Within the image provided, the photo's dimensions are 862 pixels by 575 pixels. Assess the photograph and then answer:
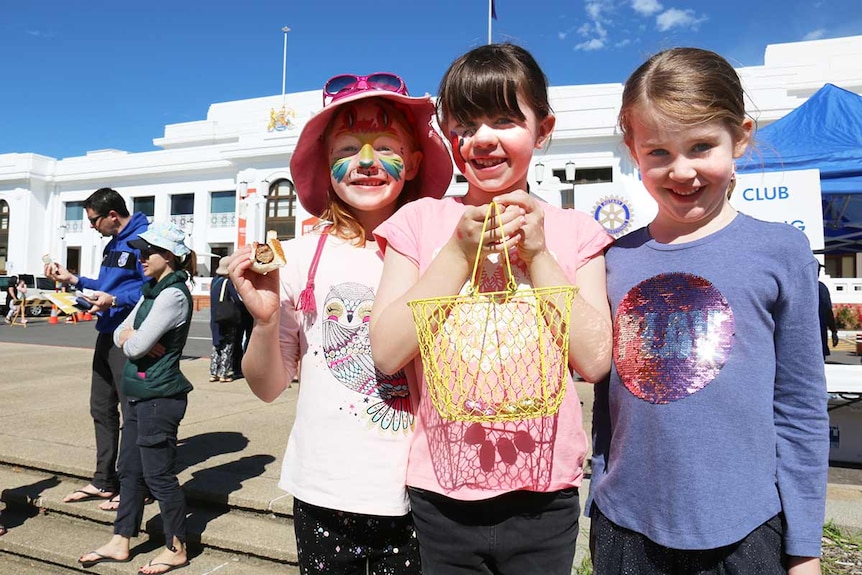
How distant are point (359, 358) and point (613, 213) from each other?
5.02 metres

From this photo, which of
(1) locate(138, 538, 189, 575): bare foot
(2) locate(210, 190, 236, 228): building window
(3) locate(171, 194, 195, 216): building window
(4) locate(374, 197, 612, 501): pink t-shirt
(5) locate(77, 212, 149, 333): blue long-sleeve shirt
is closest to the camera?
(4) locate(374, 197, 612, 501): pink t-shirt

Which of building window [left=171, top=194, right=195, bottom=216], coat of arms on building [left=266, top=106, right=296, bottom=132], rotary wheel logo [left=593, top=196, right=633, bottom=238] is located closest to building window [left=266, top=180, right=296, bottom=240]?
coat of arms on building [left=266, top=106, right=296, bottom=132]

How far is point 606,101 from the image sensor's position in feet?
89.5

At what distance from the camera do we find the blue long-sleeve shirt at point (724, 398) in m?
1.32

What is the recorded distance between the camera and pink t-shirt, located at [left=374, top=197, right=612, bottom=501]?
137cm

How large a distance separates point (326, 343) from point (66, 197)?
43985mm

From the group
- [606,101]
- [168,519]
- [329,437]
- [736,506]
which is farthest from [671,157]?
[606,101]

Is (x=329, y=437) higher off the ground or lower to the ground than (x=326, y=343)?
lower

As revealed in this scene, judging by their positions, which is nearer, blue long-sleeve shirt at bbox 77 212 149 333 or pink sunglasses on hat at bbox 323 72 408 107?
pink sunglasses on hat at bbox 323 72 408 107

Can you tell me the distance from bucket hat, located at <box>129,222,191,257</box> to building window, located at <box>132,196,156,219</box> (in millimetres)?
35478

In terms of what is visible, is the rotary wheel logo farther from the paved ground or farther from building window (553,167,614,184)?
building window (553,167,614,184)

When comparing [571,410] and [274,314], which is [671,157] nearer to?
[571,410]

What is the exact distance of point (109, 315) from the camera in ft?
13.7

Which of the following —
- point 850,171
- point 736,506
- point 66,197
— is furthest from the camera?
point 66,197
